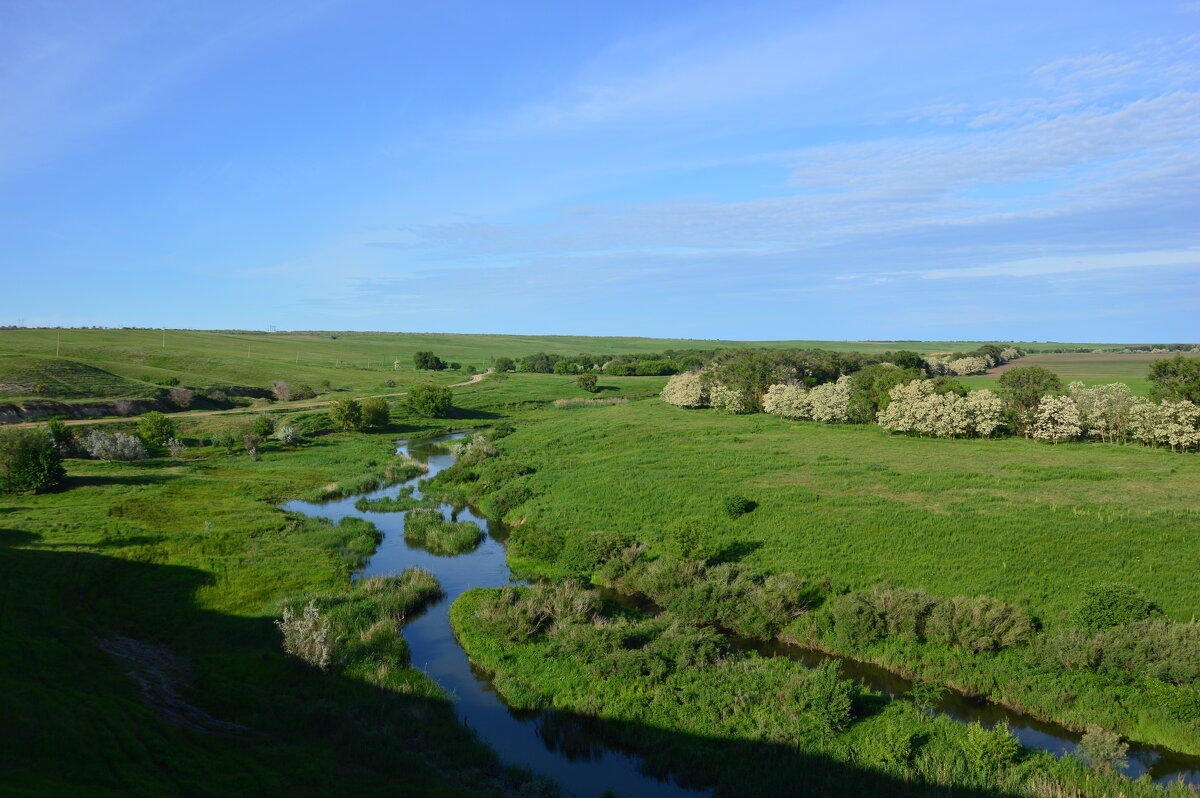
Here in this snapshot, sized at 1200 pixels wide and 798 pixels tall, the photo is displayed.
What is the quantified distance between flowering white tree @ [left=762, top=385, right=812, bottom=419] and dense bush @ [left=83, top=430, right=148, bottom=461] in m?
66.1

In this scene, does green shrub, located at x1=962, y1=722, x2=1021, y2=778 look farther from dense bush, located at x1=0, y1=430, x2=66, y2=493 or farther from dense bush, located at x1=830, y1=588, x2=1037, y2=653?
dense bush, located at x1=0, y1=430, x2=66, y2=493

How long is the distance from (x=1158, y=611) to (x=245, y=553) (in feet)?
129

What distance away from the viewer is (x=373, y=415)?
83438mm

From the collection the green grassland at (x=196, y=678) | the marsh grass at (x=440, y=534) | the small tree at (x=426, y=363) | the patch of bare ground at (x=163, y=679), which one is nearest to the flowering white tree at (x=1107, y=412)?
the marsh grass at (x=440, y=534)

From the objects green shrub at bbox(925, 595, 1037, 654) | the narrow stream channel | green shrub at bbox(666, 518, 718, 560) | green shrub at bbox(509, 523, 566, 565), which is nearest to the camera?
the narrow stream channel

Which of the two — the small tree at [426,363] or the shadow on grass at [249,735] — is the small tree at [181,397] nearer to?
the shadow on grass at [249,735]

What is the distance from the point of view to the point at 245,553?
33.8 meters

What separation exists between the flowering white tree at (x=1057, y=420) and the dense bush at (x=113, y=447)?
78764 mm

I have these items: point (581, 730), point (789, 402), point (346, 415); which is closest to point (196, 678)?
point (581, 730)

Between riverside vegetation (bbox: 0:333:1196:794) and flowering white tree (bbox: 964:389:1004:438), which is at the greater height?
flowering white tree (bbox: 964:389:1004:438)

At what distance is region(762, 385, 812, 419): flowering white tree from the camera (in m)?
76.6

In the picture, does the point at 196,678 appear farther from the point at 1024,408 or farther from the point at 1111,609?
the point at 1024,408

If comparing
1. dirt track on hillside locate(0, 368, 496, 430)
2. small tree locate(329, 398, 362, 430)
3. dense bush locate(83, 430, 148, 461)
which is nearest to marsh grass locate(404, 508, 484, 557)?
dense bush locate(83, 430, 148, 461)

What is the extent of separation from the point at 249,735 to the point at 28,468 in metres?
39.5
